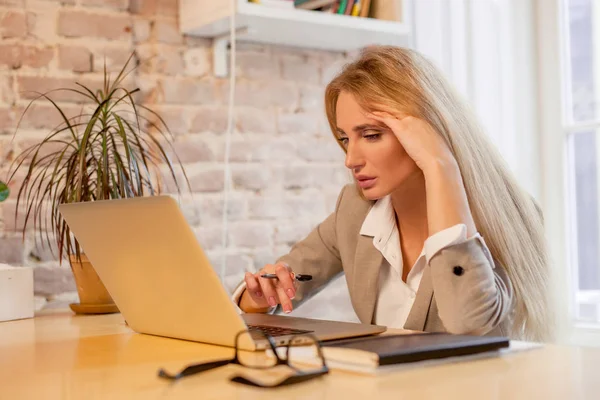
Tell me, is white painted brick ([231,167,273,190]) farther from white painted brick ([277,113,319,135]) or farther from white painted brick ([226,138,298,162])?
white painted brick ([277,113,319,135])

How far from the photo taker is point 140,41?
248 cm

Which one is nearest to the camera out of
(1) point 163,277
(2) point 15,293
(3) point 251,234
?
(1) point 163,277

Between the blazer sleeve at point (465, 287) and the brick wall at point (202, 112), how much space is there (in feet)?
3.83

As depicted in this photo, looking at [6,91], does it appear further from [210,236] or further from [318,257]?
[318,257]

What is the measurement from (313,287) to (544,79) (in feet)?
4.00

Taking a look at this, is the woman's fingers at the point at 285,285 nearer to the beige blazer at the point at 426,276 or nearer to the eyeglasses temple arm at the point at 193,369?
the beige blazer at the point at 426,276

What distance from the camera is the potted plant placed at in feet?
6.62

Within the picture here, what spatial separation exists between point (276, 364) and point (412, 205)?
3.13 feet

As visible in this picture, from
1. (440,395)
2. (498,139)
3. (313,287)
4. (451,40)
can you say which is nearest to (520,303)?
(313,287)

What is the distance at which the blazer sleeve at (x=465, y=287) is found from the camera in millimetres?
1508

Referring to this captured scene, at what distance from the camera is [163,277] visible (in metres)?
1.32

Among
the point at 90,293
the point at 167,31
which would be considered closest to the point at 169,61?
the point at 167,31

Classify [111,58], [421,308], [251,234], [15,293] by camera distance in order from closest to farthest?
[421,308] < [15,293] < [111,58] < [251,234]

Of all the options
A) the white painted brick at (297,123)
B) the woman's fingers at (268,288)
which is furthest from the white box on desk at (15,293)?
the white painted brick at (297,123)
